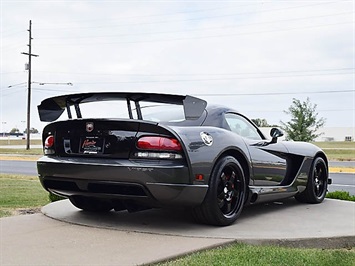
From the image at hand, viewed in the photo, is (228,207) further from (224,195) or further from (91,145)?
(91,145)

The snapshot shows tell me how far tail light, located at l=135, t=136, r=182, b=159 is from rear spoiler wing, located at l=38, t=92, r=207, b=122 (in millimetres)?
304

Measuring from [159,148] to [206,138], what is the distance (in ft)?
1.53

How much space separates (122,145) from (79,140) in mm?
499

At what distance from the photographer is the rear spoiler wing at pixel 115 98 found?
412 cm

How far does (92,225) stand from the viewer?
434 cm

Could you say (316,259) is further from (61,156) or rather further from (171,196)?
(61,156)

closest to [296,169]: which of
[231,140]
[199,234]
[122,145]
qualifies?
[231,140]

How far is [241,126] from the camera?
Answer: 5.23 meters

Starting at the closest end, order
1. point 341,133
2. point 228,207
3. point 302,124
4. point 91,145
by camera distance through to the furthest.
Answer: point 91,145
point 228,207
point 302,124
point 341,133

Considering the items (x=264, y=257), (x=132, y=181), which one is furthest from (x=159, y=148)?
(x=264, y=257)

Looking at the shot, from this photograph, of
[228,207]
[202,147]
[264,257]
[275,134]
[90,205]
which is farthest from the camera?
[275,134]

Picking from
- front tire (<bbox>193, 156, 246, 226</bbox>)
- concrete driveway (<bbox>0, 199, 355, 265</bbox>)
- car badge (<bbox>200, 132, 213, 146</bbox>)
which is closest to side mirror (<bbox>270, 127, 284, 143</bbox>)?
concrete driveway (<bbox>0, 199, 355, 265</bbox>)

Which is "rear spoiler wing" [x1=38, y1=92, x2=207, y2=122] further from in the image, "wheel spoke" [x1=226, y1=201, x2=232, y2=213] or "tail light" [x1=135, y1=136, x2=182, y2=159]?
"wheel spoke" [x1=226, y1=201, x2=232, y2=213]

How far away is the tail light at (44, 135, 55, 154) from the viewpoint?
179 inches
